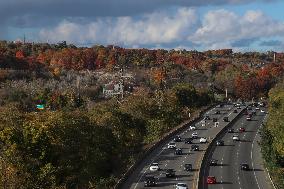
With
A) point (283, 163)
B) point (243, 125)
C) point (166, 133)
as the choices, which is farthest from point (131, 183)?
point (243, 125)

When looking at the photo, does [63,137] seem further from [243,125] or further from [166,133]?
[243,125]

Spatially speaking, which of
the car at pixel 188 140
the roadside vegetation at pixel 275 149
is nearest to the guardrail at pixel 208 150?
the car at pixel 188 140

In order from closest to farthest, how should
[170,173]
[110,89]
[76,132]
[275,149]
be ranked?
[76,132] → [170,173] → [275,149] → [110,89]

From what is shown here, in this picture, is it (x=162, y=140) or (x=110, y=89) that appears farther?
(x=110, y=89)

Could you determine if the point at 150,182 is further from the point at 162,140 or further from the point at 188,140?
the point at 188,140

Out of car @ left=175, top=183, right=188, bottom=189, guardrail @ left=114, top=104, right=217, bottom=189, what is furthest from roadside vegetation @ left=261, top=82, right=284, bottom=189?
guardrail @ left=114, top=104, right=217, bottom=189

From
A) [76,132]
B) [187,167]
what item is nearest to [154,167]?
[187,167]

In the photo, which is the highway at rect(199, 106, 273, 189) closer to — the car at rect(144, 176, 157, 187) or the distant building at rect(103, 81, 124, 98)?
the car at rect(144, 176, 157, 187)

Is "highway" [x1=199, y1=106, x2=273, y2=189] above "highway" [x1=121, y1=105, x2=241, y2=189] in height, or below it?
below
